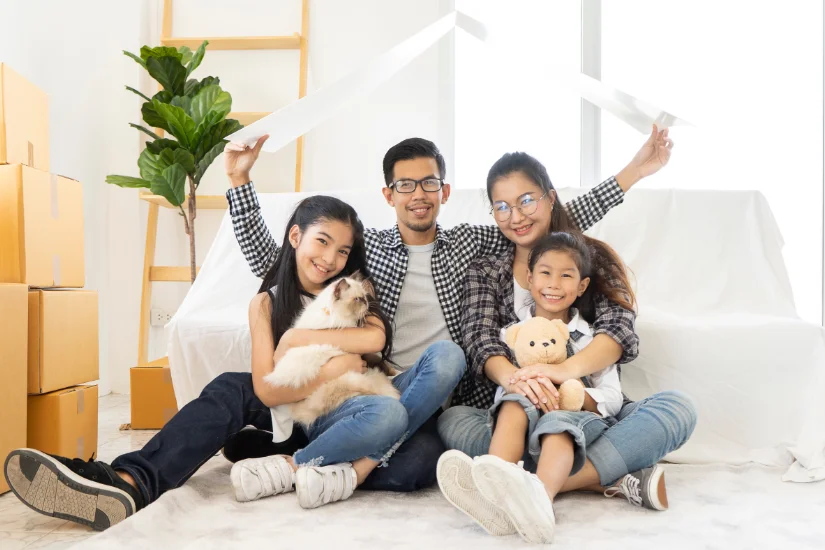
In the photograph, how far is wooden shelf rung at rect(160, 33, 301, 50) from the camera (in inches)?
112

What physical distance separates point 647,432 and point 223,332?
1.04m

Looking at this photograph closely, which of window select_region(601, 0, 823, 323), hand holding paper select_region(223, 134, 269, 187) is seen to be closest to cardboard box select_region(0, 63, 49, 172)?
hand holding paper select_region(223, 134, 269, 187)

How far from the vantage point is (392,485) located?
1.31 metres

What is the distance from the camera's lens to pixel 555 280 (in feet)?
4.56

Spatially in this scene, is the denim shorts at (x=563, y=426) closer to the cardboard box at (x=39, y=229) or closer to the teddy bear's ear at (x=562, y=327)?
the teddy bear's ear at (x=562, y=327)

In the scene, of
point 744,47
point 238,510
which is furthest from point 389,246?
point 744,47

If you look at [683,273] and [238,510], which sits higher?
[683,273]

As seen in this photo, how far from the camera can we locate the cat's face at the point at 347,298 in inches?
53.5

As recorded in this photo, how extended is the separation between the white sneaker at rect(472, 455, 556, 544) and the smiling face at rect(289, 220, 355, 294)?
0.59 m

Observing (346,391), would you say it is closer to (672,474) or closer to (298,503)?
(298,503)

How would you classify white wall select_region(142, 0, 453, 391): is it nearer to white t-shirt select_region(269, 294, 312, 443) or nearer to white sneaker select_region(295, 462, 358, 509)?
white t-shirt select_region(269, 294, 312, 443)

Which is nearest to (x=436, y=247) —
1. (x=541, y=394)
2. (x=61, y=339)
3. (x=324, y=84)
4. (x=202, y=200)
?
(x=541, y=394)

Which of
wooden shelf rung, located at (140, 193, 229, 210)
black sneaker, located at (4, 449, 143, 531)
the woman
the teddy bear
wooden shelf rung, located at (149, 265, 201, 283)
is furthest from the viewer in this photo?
wooden shelf rung, located at (149, 265, 201, 283)

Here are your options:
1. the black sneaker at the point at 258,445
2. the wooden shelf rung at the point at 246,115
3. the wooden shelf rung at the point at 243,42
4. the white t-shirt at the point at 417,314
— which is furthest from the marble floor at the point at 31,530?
the wooden shelf rung at the point at 243,42
